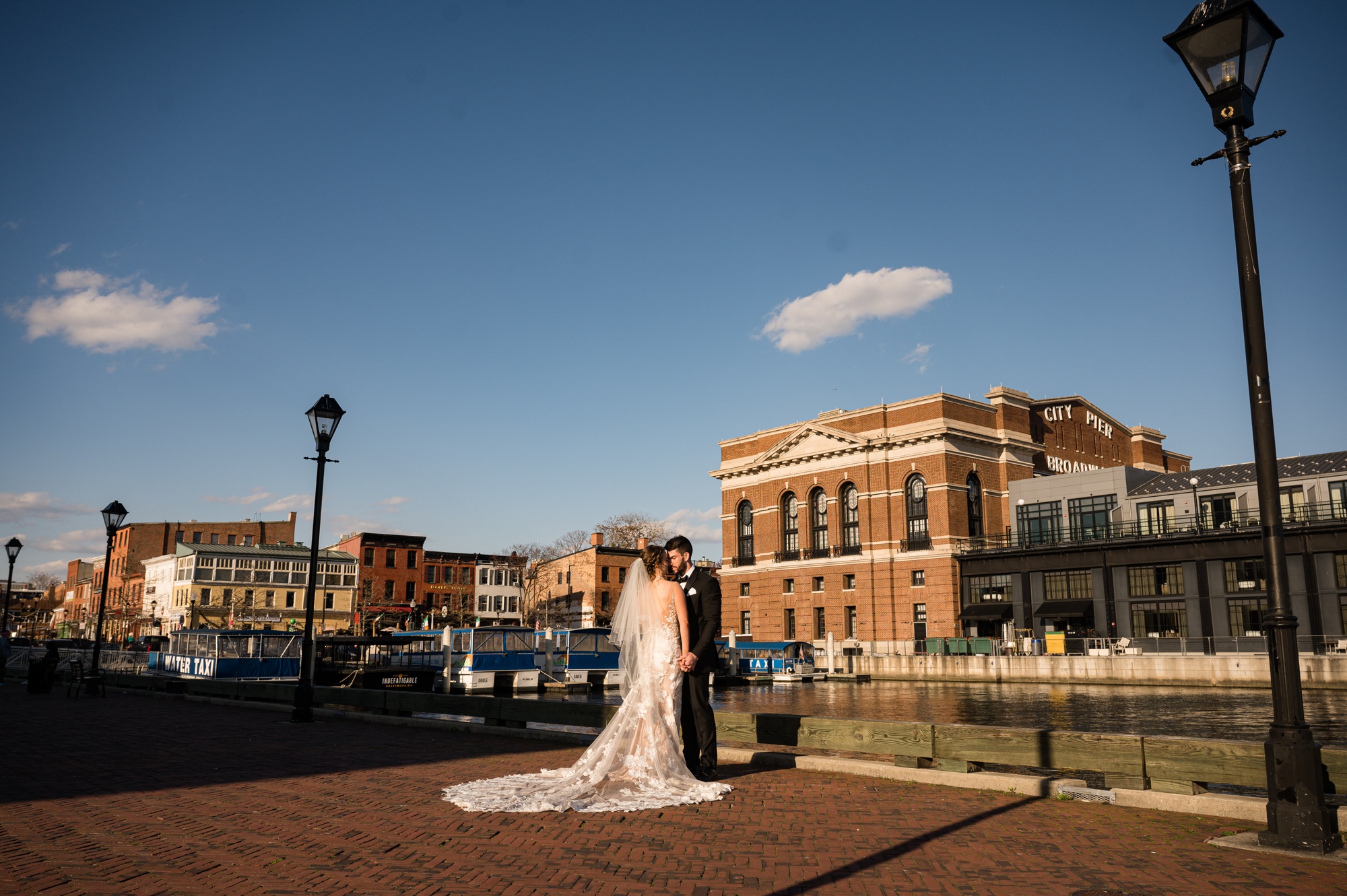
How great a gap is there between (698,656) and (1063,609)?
47.6 meters

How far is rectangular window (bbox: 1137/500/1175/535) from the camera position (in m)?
50.1

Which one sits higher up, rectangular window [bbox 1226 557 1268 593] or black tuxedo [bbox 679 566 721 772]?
rectangular window [bbox 1226 557 1268 593]

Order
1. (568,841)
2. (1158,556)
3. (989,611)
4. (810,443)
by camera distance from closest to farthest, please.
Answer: (568,841) < (1158,556) < (989,611) < (810,443)

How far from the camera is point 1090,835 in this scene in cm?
706

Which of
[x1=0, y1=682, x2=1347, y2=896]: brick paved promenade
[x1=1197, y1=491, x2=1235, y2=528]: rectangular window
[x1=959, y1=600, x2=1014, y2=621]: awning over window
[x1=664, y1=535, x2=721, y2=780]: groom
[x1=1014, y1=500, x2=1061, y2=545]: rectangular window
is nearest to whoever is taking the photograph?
[x1=0, y1=682, x2=1347, y2=896]: brick paved promenade

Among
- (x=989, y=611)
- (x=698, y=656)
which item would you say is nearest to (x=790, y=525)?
(x=989, y=611)

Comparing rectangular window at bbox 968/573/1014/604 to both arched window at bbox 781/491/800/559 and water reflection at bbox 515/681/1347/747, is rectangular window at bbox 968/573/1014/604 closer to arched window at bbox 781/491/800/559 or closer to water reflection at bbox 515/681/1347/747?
water reflection at bbox 515/681/1347/747

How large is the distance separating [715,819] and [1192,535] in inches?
1826

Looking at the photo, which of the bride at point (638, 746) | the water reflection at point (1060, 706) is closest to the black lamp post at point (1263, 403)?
the bride at point (638, 746)

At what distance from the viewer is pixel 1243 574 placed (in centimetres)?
4488

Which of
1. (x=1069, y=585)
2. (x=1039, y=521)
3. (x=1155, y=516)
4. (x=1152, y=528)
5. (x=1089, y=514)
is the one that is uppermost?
(x=1089, y=514)

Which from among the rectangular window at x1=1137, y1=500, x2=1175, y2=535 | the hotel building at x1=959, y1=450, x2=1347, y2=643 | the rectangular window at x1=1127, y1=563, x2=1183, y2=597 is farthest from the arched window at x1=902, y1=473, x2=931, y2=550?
the rectangular window at x1=1127, y1=563, x2=1183, y2=597

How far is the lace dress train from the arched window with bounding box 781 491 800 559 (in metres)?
58.0

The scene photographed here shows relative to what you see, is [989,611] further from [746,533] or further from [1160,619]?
[746,533]
